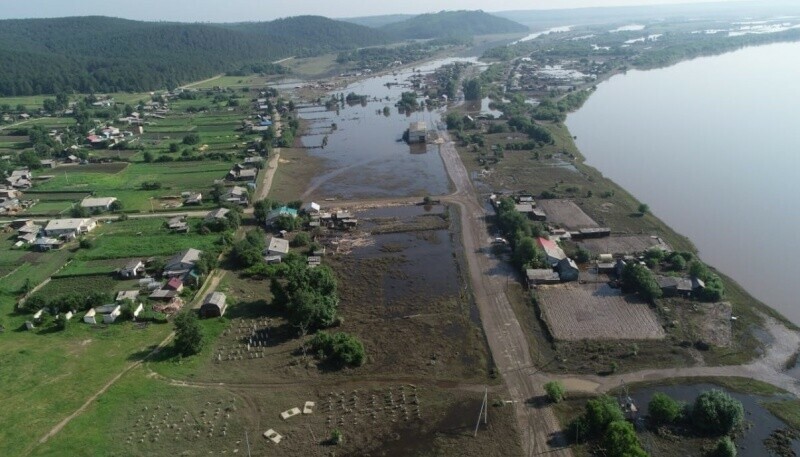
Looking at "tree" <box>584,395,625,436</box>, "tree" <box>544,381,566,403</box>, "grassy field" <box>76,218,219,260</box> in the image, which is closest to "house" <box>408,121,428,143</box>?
"grassy field" <box>76,218,219,260</box>

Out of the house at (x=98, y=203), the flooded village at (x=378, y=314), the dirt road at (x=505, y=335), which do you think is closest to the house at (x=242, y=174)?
the flooded village at (x=378, y=314)

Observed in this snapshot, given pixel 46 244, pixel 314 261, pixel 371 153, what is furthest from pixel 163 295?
pixel 371 153

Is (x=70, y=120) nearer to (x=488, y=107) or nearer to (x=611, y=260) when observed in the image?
(x=488, y=107)

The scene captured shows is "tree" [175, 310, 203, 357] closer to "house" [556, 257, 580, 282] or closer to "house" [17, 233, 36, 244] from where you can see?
"house" [556, 257, 580, 282]

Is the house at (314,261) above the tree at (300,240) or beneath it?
beneath

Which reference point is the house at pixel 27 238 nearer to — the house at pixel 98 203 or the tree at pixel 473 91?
the house at pixel 98 203

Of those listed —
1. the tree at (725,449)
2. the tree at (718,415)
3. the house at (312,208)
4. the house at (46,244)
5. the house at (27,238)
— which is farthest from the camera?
the house at (312,208)
